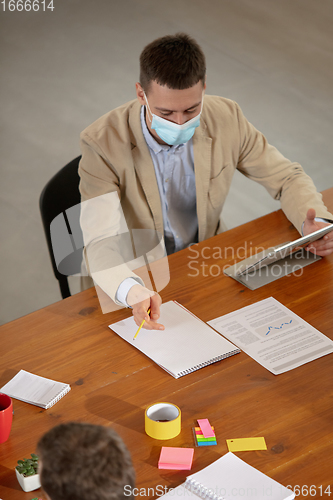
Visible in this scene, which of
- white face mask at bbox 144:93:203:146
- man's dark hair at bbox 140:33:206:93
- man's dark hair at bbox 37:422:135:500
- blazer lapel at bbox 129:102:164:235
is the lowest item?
blazer lapel at bbox 129:102:164:235

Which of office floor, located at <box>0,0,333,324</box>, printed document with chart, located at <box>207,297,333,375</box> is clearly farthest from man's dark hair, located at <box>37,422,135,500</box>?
office floor, located at <box>0,0,333,324</box>

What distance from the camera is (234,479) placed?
3.60 feet

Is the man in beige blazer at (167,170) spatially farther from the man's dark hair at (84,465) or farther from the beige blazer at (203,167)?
the man's dark hair at (84,465)

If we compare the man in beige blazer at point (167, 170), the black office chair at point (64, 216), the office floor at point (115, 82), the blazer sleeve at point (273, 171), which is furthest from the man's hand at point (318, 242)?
the office floor at point (115, 82)

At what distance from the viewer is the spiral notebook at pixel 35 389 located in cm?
128

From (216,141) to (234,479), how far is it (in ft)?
3.96

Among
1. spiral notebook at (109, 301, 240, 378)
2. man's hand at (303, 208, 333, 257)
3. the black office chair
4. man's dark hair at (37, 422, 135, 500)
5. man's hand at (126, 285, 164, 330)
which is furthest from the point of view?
the black office chair

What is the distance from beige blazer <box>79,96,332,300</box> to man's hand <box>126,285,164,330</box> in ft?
0.70

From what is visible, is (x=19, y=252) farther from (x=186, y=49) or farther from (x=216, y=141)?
(x=186, y=49)

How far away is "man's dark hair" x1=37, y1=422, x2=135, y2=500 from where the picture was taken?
646 mm

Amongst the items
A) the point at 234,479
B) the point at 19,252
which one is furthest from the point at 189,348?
the point at 19,252

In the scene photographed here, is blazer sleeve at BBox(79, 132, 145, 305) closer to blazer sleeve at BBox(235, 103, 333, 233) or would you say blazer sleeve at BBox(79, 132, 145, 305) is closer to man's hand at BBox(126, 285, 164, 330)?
man's hand at BBox(126, 285, 164, 330)

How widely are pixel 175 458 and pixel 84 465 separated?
53 cm

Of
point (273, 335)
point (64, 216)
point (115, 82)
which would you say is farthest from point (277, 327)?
point (115, 82)
